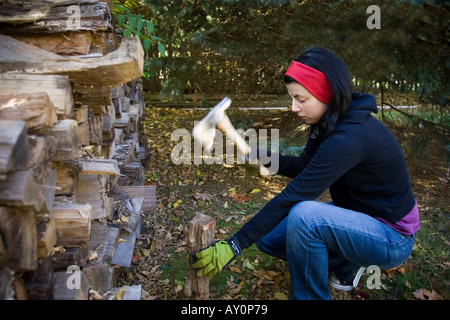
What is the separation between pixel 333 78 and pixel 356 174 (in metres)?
0.58

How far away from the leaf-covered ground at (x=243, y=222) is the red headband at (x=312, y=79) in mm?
745

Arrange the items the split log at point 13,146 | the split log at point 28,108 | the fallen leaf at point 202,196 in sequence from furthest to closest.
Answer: the fallen leaf at point 202,196 → the split log at point 28,108 → the split log at point 13,146

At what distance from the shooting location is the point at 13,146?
1.32m

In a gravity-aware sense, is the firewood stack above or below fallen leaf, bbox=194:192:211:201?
above

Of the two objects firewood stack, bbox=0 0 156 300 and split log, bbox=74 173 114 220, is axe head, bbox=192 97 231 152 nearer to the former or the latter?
firewood stack, bbox=0 0 156 300

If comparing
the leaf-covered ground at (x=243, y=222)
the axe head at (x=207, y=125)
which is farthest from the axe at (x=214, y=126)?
the leaf-covered ground at (x=243, y=222)

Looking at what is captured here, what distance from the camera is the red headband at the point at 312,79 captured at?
2.02 metres

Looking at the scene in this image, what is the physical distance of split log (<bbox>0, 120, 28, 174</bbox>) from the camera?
1.28 meters

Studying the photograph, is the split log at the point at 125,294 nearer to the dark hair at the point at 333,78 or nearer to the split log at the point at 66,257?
the split log at the point at 66,257

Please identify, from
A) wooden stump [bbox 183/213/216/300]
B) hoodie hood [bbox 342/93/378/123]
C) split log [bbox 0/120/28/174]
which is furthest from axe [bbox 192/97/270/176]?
split log [bbox 0/120/28/174]

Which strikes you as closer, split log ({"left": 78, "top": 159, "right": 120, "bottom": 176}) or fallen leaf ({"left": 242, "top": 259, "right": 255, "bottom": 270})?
split log ({"left": 78, "top": 159, "right": 120, "bottom": 176})

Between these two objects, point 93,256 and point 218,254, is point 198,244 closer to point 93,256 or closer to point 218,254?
point 218,254

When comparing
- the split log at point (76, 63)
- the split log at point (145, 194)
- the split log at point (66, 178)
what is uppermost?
the split log at point (76, 63)
